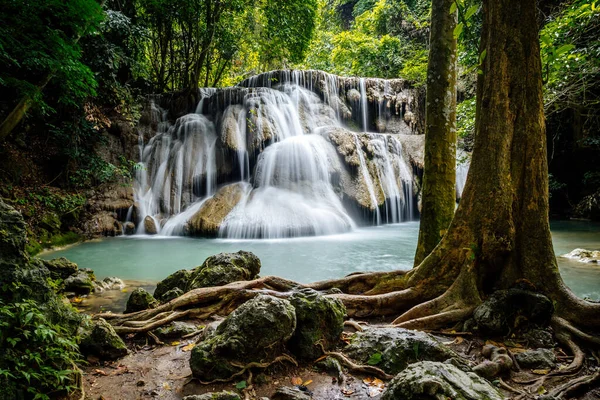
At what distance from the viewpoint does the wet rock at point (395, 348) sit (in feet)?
8.27

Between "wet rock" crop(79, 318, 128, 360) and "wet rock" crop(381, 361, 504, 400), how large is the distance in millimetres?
2308

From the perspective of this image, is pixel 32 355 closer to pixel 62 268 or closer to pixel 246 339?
pixel 246 339

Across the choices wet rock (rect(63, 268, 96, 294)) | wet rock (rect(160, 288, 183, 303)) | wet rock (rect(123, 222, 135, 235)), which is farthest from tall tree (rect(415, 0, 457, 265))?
wet rock (rect(123, 222, 135, 235))

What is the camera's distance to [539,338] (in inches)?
113

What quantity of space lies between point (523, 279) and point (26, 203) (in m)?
11.2

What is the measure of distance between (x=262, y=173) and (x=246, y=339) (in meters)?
11.0

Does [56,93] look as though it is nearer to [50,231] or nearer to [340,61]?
[50,231]

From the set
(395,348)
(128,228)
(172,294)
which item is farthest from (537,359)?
(128,228)

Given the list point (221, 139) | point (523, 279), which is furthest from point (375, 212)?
point (523, 279)

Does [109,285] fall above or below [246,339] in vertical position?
below

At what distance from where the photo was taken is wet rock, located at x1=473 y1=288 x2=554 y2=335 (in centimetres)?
295

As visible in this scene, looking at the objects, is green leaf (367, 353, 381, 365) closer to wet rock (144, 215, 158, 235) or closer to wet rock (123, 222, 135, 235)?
wet rock (144, 215, 158, 235)

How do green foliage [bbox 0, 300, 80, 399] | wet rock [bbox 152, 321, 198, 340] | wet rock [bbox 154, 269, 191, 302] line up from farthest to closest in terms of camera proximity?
1. wet rock [bbox 154, 269, 191, 302]
2. wet rock [bbox 152, 321, 198, 340]
3. green foliage [bbox 0, 300, 80, 399]

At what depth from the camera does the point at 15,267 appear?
2.51m
